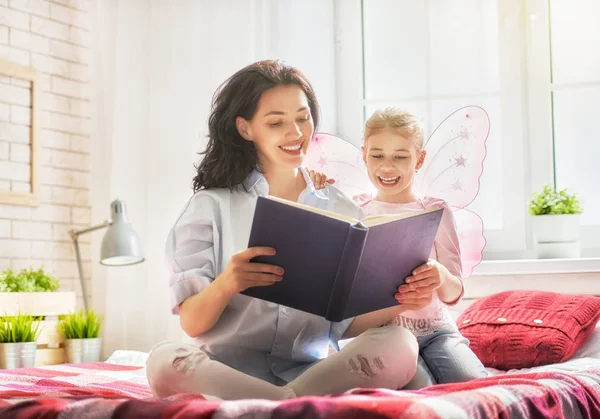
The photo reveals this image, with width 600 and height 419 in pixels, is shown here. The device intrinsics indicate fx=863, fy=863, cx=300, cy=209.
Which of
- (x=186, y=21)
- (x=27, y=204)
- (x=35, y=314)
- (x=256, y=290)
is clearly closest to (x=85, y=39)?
(x=186, y=21)

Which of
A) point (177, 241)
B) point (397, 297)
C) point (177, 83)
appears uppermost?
point (177, 83)

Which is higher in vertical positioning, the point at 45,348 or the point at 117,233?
the point at 117,233

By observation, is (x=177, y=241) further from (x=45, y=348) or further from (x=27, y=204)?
(x=27, y=204)

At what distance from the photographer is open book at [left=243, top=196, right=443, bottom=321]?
1395mm

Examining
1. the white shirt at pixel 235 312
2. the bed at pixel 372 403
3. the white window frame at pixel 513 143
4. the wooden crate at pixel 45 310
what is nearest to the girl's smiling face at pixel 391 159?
the white shirt at pixel 235 312

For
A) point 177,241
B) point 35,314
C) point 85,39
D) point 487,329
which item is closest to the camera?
point 177,241

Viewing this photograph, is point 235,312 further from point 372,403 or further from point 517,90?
point 517,90

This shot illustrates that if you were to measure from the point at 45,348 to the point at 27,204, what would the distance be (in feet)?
2.10

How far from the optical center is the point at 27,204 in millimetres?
3529

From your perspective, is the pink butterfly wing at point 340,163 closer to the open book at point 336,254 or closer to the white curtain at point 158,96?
the open book at point 336,254

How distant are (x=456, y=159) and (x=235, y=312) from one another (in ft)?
3.60

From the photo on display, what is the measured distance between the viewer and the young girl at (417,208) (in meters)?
1.99

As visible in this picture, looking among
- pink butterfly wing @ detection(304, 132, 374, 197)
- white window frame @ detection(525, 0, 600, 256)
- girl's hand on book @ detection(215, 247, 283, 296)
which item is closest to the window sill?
white window frame @ detection(525, 0, 600, 256)

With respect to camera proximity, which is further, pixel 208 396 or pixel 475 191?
pixel 475 191
